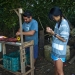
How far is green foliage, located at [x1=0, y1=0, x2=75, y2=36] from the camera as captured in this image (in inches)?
226

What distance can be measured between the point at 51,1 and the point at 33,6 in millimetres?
706

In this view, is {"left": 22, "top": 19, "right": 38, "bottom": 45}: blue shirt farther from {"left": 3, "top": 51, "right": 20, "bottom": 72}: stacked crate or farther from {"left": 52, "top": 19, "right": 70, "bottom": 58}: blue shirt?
{"left": 52, "top": 19, "right": 70, "bottom": 58}: blue shirt

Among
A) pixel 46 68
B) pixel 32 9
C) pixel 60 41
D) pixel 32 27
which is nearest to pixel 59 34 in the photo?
pixel 60 41

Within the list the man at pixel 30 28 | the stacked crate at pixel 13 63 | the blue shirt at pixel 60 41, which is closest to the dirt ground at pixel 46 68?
the stacked crate at pixel 13 63

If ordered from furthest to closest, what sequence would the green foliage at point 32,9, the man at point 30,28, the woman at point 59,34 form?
the green foliage at point 32,9
the man at point 30,28
the woman at point 59,34

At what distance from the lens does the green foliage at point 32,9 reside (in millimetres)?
5747

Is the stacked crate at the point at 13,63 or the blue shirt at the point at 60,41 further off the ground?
the blue shirt at the point at 60,41

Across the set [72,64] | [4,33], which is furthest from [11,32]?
[72,64]

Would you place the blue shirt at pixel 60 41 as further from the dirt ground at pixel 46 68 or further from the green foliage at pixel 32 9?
the green foliage at pixel 32 9

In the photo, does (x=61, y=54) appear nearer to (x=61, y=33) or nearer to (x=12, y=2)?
(x=61, y=33)

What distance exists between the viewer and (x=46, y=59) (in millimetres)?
5547

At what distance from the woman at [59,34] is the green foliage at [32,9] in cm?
262

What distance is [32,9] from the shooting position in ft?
21.3

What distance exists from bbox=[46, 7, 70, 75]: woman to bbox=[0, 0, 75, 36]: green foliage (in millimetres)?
2624
